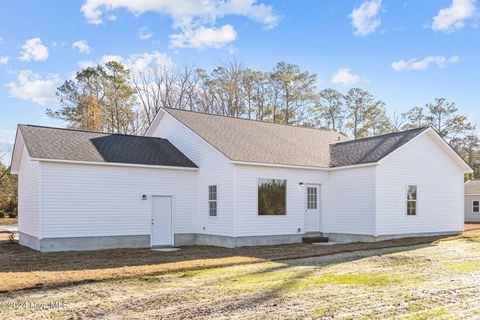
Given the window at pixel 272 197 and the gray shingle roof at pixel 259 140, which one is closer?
the window at pixel 272 197

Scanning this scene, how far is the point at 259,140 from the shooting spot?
1938 centimetres

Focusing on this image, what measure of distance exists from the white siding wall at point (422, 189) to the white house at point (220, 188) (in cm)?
4

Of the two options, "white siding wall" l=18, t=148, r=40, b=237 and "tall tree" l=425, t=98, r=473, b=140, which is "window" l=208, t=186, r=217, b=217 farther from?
"tall tree" l=425, t=98, r=473, b=140

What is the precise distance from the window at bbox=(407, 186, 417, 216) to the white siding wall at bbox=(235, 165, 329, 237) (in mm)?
3269

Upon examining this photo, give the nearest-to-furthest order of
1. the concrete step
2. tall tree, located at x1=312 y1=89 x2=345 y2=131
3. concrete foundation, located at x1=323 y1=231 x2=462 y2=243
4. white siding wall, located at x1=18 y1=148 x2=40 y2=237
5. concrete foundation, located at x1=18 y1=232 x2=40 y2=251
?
concrete foundation, located at x1=18 y1=232 x2=40 y2=251 < white siding wall, located at x1=18 y1=148 x2=40 y2=237 < concrete foundation, located at x1=323 y1=231 x2=462 y2=243 < the concrete step < tall tree, located at x1=312 y1=89 x2=345 y2=131

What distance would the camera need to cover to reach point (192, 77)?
130ft

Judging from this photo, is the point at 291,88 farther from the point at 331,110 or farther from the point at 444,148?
the point at 444,148

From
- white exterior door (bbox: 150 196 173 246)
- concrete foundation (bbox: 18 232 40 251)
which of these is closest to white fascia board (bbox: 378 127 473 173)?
white exterior door (bbox: 150 196 173 246)

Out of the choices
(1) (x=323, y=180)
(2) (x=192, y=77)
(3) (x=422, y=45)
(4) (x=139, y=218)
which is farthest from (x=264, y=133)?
(2) (x=192, y=77)

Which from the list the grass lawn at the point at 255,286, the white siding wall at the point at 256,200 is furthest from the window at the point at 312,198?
the grass lawn at the point at 255,286

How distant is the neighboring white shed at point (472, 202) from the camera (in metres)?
34.8

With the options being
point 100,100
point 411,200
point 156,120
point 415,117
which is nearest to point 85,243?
point 156,120

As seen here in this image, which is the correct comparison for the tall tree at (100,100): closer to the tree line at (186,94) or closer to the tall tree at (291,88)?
the tree line at (186,94)

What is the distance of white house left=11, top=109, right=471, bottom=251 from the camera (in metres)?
15.4
